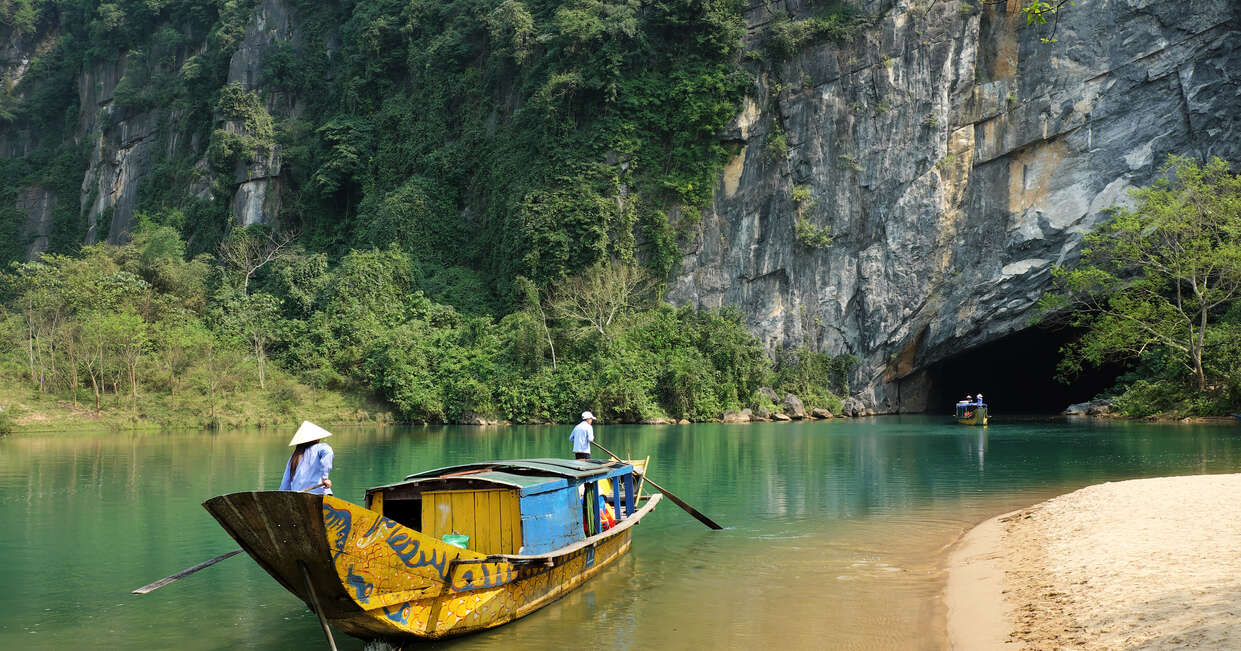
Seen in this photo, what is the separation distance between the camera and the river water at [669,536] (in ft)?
25.2

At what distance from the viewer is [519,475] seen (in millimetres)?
9375

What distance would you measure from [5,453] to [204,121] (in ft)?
113

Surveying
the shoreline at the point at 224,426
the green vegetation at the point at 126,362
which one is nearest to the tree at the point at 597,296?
the shoreline at the point at 224,426

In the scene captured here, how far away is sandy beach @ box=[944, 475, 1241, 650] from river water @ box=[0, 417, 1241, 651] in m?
0.48

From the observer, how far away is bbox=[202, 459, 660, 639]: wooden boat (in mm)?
6094

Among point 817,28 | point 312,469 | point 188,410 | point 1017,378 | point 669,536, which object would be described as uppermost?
point 817,28

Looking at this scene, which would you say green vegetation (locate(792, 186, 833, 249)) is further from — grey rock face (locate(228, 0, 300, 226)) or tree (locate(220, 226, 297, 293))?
grey rock face (locate(228, 0, 300, 226))

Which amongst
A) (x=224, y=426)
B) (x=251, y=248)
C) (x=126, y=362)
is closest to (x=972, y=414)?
(x=224, y=426)

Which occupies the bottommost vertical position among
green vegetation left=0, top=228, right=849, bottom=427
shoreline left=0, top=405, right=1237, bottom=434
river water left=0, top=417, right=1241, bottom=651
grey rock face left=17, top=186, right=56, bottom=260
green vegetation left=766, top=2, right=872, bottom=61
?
river water left=0, top=417, right=1241, bottom=651

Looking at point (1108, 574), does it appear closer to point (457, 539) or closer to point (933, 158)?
point (457, 539)

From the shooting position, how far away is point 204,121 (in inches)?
2068

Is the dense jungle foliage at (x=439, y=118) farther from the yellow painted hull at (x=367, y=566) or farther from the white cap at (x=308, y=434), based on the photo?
the yellow painted hull at (x=367, y=566)

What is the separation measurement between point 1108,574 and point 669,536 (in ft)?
18.6

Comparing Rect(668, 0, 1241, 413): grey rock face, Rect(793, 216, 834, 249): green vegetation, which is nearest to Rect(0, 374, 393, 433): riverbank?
Rect(668, 0, 1241, 413): grey rock face
